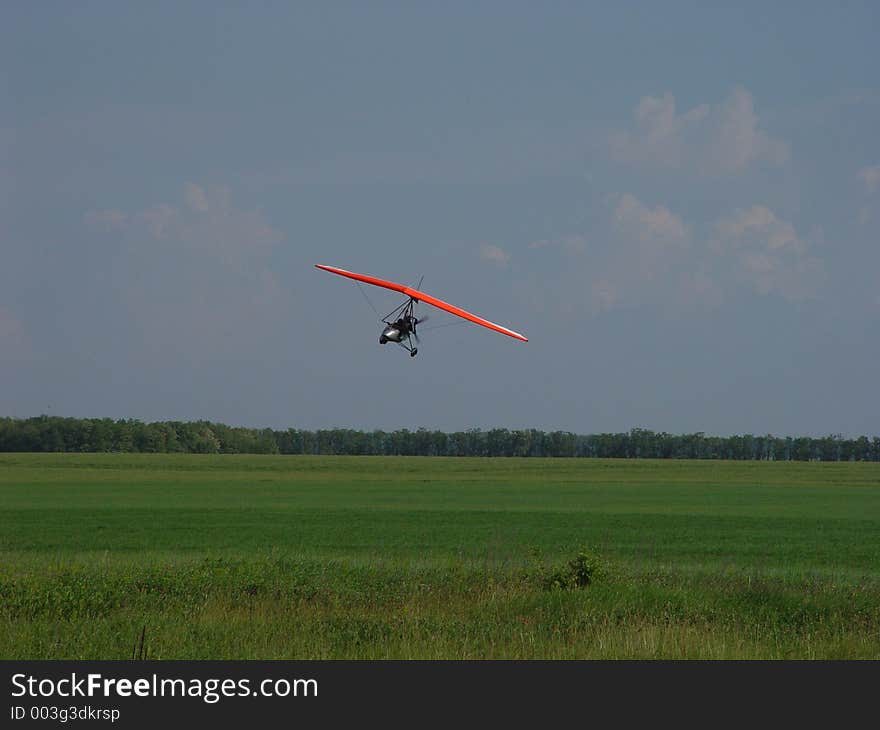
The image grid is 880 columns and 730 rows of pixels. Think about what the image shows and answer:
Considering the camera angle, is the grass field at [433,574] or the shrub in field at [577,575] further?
the shrub in field at [577,575]

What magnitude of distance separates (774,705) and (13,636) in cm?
1176

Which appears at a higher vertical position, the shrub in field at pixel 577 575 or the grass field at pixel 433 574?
the shrub in field at pixel 577 575

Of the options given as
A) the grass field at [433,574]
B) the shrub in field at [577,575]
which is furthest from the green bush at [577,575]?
the grass field at [433,574]

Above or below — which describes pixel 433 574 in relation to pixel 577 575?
below

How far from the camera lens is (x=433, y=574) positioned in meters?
23.8

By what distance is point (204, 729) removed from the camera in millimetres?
11688

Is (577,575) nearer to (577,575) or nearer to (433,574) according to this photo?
(577,575)

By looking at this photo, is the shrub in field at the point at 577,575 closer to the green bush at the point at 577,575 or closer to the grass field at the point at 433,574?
the green bush at the point at 577,575

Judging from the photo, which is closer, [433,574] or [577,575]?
[577,575]

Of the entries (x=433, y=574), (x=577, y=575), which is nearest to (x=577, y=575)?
(x=577, y=575)

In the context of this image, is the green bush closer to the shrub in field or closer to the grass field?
the shrub in field

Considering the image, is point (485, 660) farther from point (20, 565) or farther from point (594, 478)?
→ point (594, 478)

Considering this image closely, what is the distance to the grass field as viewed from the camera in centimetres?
1670

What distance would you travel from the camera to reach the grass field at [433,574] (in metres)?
16.7
